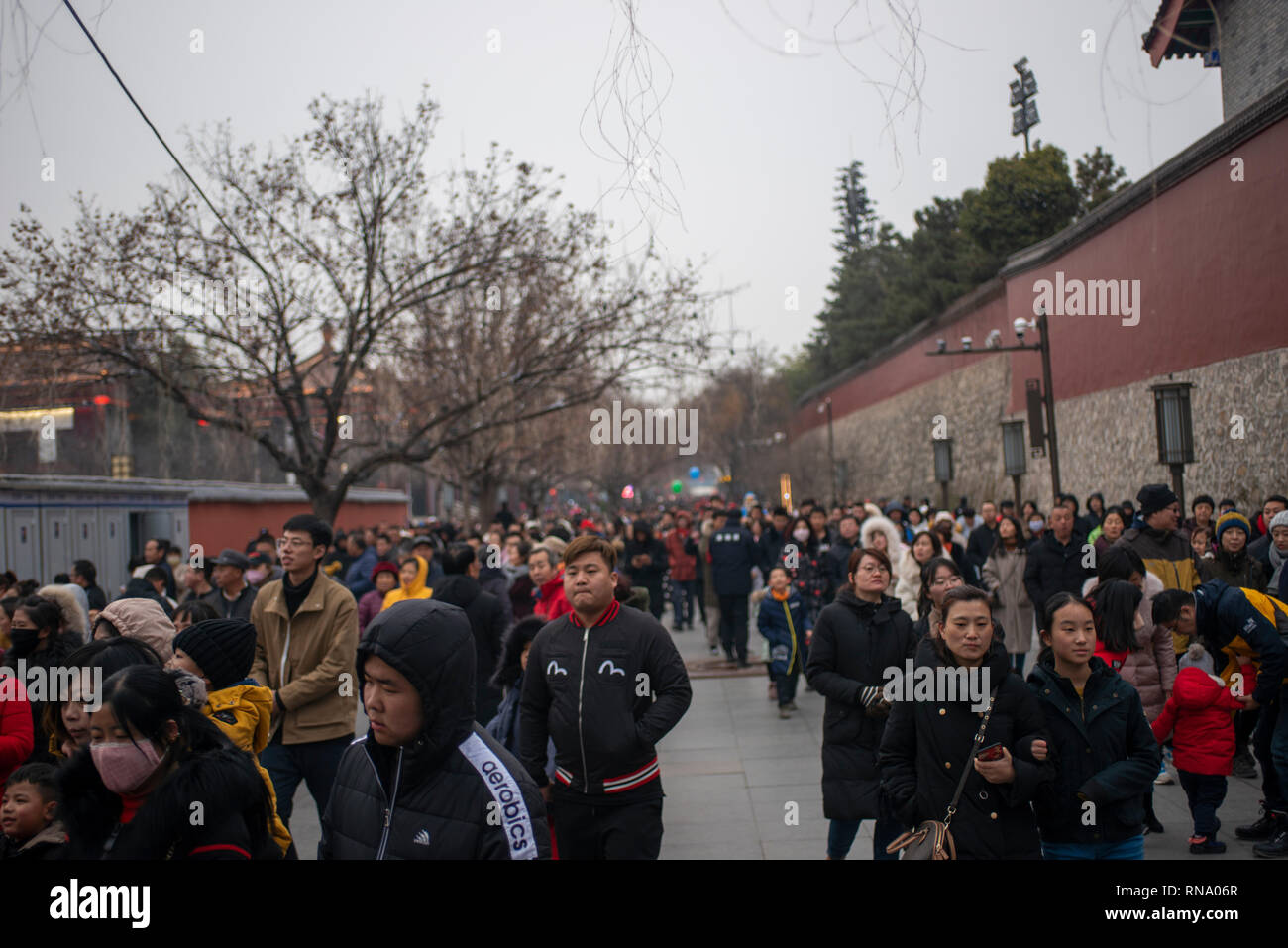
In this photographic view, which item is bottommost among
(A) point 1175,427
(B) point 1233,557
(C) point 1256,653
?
(C) point 1256,653

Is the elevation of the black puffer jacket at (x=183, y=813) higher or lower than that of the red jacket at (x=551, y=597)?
lower

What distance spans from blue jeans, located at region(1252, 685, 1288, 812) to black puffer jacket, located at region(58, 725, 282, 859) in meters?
4.70

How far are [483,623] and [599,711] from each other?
8.58 ft

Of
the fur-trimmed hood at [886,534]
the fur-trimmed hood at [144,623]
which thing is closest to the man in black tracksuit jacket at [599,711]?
the fur-trimmed hood at [144,623]

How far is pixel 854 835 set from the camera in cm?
455

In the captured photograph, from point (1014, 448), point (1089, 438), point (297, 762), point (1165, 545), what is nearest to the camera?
point (297, 762)

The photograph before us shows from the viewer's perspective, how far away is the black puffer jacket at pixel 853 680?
4.43 m

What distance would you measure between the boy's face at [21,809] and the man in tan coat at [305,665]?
161 cm

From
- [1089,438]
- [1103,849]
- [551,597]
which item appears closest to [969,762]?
[1103,849]

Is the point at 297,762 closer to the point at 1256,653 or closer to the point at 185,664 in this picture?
the point at 185,664

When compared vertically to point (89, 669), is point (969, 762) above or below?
below

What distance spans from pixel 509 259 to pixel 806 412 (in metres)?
38.2

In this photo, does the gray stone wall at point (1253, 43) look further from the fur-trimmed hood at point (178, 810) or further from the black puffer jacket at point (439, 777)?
the fur-trimmed hood at point (178, 810)
